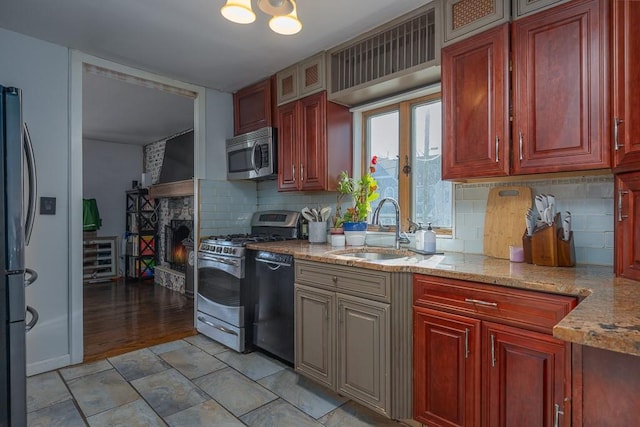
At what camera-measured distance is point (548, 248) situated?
67.1 inches

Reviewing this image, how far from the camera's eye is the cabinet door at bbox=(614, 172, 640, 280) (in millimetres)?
1402

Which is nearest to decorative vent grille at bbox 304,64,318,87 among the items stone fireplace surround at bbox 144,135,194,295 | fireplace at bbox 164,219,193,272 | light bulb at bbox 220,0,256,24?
light bulb at bbox 220,0,256,24

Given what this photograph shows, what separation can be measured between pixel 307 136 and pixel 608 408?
247 cm

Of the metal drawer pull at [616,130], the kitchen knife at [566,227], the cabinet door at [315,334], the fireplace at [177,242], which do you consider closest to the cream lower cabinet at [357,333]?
the cabinet door at [315,334]

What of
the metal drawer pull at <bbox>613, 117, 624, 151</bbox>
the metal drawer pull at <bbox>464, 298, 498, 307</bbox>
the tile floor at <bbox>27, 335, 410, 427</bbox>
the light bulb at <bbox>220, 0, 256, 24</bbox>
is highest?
the light bulb at <bbox>220, 0, 256, 24</bbox>

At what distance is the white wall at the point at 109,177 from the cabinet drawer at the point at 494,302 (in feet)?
20.1

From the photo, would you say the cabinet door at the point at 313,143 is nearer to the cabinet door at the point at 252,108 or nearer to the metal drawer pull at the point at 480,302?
the cabinet door at the point at 252,108

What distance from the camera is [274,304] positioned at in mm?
2652

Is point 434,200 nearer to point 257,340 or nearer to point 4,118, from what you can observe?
point 257,340

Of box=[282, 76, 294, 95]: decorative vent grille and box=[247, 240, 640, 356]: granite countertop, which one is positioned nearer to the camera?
box=[247, 240, 640, 356]: granite countertop

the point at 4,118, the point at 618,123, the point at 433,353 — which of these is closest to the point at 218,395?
the point at 433,353

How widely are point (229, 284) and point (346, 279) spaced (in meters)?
1.30

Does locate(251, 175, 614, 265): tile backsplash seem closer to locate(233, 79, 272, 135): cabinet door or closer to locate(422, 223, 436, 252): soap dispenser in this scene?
locate(422, 223, 436, 252): soap dispenser

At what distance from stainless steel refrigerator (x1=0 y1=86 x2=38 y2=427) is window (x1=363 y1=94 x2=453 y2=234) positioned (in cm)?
221
